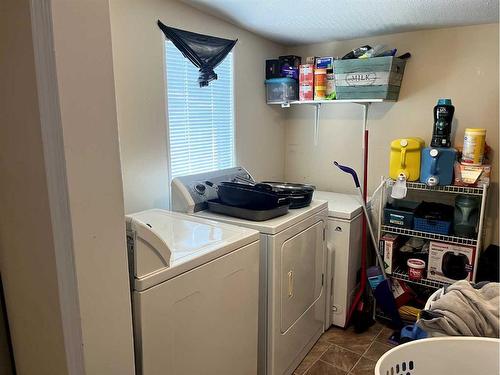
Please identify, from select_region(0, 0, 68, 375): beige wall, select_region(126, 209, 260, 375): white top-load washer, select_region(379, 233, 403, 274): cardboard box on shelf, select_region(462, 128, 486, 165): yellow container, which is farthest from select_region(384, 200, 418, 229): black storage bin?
select_region(0, 0, 68, 375): beige wall

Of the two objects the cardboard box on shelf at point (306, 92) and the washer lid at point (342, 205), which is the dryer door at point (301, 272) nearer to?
the washer lid at point (342, 205)

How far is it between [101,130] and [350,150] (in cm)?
240

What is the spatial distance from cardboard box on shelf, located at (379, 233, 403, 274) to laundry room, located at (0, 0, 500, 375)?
1 cm

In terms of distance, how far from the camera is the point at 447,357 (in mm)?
915

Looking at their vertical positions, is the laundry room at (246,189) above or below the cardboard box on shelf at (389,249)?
above

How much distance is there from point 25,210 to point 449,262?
2.47 metres

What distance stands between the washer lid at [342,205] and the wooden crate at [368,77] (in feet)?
2.57

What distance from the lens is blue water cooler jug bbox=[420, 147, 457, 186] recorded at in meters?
2.34

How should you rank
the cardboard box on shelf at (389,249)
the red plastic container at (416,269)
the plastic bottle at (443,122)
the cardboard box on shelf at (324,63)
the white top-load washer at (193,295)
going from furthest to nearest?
the cardboard box on shelf at (324,63)
the cardboard box on shelf at (389,249)
the red plastic container at (416,269)
the plastic bottle at (443,122)
the white top-load washer at (193,295)

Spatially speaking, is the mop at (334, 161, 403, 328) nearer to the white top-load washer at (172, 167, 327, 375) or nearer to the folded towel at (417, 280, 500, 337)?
the white top-load washer at (172, 167, 327, 375)

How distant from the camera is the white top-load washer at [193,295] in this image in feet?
4.31

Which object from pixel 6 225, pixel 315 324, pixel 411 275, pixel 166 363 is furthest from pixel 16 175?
pixel 411 275

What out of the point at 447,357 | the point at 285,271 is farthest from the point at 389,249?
the point at 447,357

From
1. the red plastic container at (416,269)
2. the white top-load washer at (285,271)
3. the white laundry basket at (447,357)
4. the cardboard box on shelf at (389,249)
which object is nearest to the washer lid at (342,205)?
the white top-load washer at (285,271)
